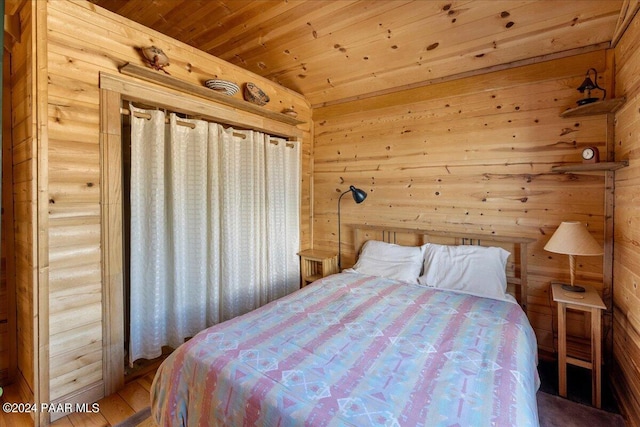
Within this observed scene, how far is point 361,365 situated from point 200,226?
1.63 meters

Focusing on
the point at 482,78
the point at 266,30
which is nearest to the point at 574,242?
the point at 482,78

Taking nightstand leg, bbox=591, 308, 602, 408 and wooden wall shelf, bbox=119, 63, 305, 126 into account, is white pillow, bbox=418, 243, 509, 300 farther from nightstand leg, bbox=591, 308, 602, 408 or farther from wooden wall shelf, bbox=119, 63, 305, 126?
wooden wall shelf, bbox=119, 63, 305, 126

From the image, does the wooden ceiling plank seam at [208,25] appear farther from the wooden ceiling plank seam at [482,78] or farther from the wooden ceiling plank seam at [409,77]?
the wooden ceiling plank seam at [482,78]

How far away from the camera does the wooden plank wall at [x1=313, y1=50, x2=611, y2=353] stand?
209cm

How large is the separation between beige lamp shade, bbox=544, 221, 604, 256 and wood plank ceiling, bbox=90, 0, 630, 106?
1290 millimetres

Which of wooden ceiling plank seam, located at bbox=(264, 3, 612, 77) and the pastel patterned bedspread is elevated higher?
wooden ceiling plank seam, located at bbox=(264, 3, 612, 77)

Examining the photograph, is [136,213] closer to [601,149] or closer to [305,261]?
[305,261]

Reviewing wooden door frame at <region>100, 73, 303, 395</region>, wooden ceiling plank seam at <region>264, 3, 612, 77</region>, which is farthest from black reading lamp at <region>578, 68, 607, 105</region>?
wooden door frame at <region>100, 73, 303, 395</region>

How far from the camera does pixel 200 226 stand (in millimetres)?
2271

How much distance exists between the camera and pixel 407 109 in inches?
109

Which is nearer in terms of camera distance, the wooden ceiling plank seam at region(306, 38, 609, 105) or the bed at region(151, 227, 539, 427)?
the bed at region(151, 227, 539, 427)

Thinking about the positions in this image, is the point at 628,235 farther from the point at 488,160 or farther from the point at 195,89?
the point at 195,89

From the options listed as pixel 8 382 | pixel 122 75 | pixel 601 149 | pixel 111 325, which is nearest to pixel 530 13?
pixel 601 149

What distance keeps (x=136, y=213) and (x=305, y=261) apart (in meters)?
1.75
